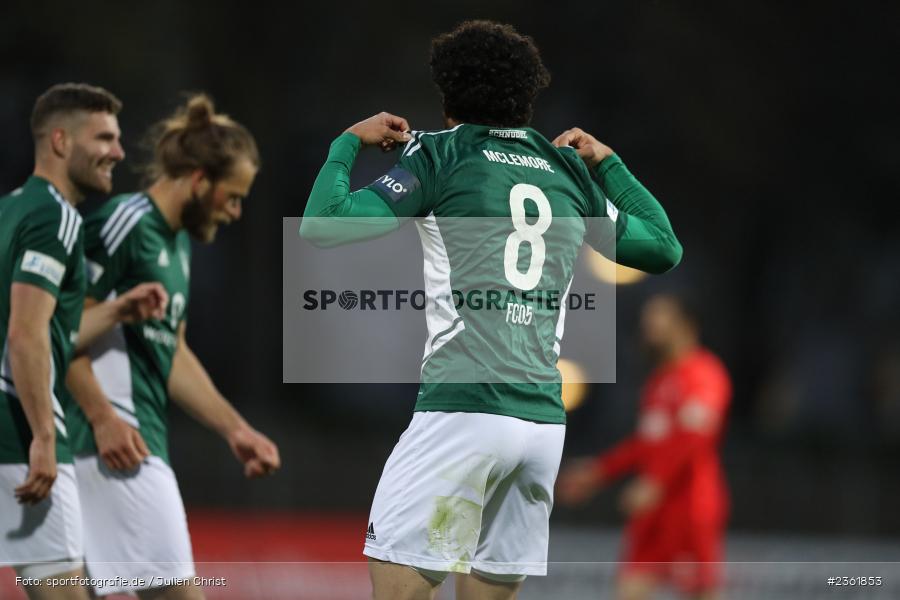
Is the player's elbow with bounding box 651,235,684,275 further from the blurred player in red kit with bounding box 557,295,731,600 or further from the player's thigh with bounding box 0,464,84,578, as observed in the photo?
the blurred player in red kit with bounding box 557,295,731,600

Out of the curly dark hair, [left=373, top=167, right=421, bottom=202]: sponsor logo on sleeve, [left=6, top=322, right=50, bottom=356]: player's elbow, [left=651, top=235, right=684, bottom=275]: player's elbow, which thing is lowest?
[left=6, top=322, right=50, bottom=356]: player's elbow

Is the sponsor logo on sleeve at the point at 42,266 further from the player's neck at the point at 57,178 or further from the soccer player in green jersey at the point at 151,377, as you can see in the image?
the soccer player in green jersey at the point at 151,377

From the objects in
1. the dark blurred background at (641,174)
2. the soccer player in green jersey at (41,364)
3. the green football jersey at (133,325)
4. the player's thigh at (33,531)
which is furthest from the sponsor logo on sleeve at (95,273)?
the dark blurred background at (641,174)

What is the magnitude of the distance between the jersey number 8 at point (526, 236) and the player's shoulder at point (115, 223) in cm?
173

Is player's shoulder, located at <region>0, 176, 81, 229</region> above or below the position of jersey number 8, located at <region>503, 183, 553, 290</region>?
above

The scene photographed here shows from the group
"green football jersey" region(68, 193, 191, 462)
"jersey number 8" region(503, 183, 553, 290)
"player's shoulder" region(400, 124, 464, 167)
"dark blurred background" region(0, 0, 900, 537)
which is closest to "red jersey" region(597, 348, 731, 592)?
"green football jersey" region(68, 193, 191, 462)

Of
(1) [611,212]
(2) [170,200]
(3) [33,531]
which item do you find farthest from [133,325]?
(1) [611,212]

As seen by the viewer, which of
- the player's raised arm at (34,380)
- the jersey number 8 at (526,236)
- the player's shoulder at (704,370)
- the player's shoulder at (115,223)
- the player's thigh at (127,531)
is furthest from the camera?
the player's shoulder at (704,370)

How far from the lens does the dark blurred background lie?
11.7 metres

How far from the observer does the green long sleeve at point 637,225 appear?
150 inches

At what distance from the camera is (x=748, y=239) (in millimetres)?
13211

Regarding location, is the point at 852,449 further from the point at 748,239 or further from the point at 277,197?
the point at 277,197

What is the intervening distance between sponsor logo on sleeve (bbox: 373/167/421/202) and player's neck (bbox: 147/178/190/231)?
1.56 metres

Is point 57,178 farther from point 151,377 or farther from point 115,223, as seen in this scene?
point 151,377
